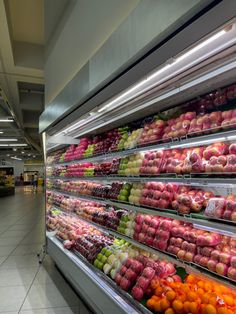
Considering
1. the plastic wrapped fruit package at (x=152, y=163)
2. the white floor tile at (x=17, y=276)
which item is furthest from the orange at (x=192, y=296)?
the white floor tile at (x=17, y=276)

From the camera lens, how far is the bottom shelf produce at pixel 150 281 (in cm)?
202

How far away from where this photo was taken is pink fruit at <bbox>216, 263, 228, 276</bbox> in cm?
182

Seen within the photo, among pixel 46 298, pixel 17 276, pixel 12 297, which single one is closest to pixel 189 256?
pixel 46 298

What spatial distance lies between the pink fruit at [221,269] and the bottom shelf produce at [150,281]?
0.17 m

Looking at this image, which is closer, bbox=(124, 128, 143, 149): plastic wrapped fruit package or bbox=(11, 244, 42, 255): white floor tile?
bbox=(124, 128, 143, 149): plastic wrapped fruit package

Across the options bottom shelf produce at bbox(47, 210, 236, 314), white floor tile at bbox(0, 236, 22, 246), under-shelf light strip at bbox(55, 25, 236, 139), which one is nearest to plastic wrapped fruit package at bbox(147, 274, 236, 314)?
bottom shelf produce at bbox(47, 210, 236, 314)

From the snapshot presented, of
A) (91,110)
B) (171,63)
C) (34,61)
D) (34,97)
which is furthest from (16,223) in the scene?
(171,63)

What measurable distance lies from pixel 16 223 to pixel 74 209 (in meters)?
5.48

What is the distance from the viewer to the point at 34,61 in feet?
23.0

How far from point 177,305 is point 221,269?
0.47 metres

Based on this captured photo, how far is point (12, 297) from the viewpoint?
3807mm

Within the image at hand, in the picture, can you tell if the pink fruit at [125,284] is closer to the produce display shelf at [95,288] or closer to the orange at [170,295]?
the produce display shelf at [95,288]

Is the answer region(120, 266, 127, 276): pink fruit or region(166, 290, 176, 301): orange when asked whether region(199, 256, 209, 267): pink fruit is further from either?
region(120, 266, 127, 276): pink fruit

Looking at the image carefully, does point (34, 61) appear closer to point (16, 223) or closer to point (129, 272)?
point (16, 223)
